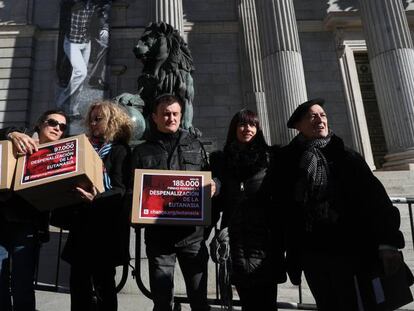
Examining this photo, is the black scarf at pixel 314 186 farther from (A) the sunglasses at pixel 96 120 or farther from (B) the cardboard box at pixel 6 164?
(B) the cardboard box at pixel 6 164

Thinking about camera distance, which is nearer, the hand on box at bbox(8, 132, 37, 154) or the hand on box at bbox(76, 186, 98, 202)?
the hand on box at bbox(76, 186, 98, 202)

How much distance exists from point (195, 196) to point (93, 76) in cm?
1351

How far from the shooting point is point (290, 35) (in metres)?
12.4

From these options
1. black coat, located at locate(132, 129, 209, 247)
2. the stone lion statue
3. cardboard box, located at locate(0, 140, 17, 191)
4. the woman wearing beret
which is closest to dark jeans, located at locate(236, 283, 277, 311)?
the woman wearing beret

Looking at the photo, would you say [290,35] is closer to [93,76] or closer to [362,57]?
[362,57]

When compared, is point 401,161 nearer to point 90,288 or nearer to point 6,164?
point 90,288

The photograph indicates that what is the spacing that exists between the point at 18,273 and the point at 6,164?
0.86 m

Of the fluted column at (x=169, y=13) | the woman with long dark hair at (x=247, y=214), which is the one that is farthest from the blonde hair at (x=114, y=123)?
the fluted column at (x=169, y=13)

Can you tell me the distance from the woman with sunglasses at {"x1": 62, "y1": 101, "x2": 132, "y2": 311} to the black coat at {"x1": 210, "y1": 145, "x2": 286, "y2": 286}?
0.81 m

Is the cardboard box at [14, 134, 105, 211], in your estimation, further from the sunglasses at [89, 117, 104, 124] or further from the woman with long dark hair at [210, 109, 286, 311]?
the woman with long dark hair at [210, 109, 286, 311]

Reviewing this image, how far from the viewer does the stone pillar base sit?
35.8 feet

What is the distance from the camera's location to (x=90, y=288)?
305cm

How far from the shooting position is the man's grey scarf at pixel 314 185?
2.70 meters

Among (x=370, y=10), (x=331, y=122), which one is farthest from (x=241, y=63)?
(x=370, y=10)
